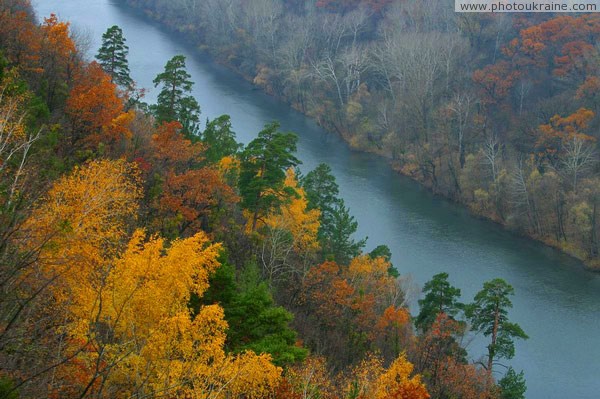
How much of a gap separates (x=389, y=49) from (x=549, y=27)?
1604 centimetres

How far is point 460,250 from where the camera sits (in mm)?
47312

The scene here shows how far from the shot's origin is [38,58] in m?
29.3

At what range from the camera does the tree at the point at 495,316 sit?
1200 inches

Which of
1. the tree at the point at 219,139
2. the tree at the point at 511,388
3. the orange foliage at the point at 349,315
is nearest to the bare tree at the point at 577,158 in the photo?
the tree at the point at 219,139

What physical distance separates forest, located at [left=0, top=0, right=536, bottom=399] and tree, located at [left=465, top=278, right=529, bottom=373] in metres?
0.09

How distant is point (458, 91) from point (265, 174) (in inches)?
1456

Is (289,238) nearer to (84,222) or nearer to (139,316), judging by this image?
(84,222)

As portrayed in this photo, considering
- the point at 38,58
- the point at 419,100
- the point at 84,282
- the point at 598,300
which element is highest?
the point at 38,58

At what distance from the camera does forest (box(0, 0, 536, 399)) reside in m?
13.3

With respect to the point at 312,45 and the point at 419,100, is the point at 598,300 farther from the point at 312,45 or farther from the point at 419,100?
the point at 312,45

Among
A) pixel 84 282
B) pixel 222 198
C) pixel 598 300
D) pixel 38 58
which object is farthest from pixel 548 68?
pixel 84 282

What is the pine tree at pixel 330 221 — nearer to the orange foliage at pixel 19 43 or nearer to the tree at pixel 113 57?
the tree at pixel 113 57

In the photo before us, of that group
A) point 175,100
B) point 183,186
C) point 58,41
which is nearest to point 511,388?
point 183,186

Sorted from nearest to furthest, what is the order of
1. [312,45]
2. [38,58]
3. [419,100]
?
[38,58], [419,100], [312,45]
